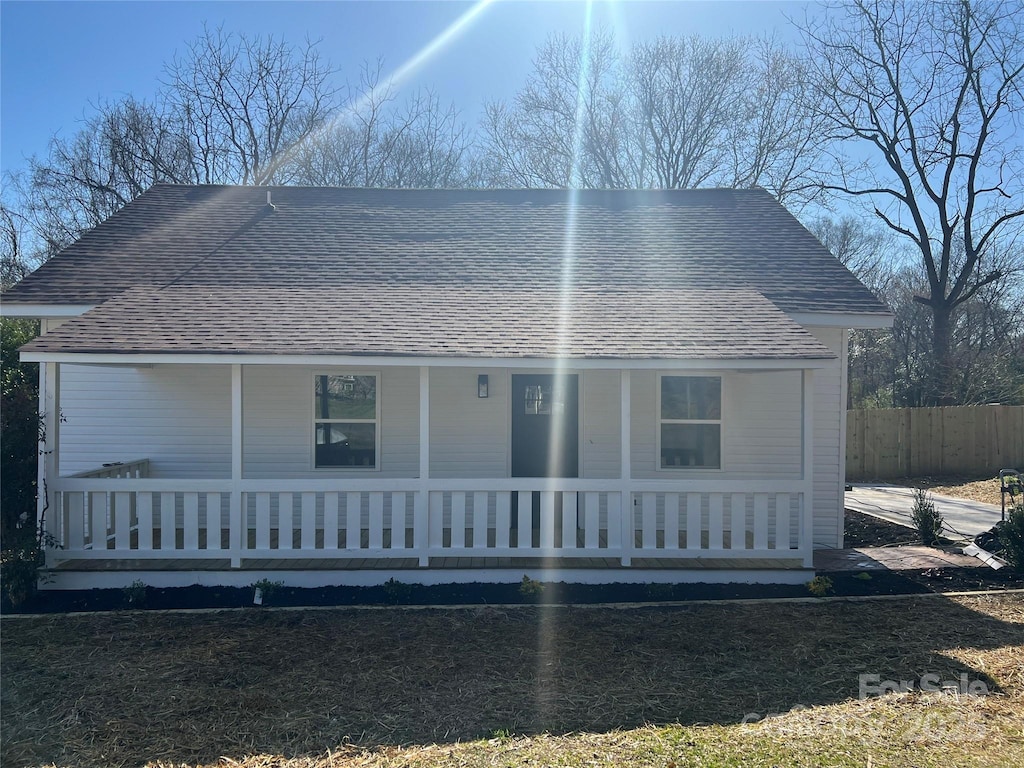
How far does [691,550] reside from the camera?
670 centimetres

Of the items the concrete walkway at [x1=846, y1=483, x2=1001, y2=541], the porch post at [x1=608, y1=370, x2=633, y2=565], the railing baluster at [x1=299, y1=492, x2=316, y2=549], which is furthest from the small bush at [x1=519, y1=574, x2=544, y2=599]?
the concrete walkway at [x1=846, y1=483, x2=1001, y2=541]

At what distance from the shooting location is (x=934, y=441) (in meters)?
16.2

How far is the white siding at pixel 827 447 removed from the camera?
8.21 metres

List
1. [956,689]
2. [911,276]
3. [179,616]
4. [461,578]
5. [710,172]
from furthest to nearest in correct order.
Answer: [911,276] → [710,172] → [461,578] → [179,616] → [956,689]

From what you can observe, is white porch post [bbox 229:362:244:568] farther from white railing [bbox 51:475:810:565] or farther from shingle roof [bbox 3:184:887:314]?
shingle roof [bbox 3:184:887:314]

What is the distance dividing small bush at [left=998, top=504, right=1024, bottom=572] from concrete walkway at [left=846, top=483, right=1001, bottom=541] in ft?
4.24


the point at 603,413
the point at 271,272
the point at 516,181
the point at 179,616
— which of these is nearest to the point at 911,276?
the point at 516,181

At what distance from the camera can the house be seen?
6.54m

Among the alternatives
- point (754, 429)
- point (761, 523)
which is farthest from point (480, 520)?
point (754, 429)

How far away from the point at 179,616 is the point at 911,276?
1309 inches

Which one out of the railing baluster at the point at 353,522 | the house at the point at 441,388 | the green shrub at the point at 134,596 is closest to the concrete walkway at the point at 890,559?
the house at the point at 441,388

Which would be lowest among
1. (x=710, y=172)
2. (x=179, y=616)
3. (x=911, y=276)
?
(x=179, y=616)

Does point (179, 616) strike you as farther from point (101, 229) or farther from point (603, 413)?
point (101, 229)

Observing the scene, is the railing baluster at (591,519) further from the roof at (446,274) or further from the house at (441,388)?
the roof at (446,274)
